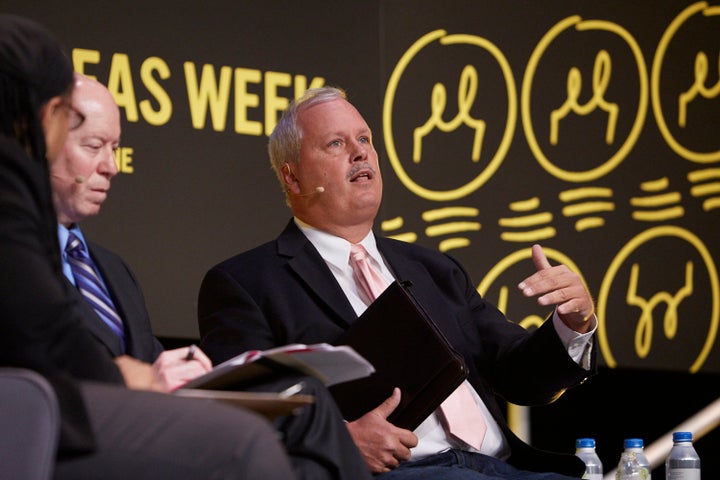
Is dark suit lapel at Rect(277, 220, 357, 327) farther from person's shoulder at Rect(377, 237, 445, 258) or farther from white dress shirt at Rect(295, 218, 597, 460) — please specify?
person's shoulder at Rect(377, 237, 445, 258)

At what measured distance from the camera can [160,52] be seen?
3.97 meters

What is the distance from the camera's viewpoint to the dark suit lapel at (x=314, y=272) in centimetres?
301

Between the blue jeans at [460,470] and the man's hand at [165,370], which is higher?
the man's hand at [165,370]

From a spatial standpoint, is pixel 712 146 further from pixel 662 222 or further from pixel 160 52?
pixel 160 52

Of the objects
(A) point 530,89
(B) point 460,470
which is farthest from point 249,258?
(A) point 530,89

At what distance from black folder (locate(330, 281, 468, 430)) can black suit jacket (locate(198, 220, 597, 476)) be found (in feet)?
0.14

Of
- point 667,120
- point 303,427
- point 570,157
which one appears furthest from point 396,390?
point 667,120

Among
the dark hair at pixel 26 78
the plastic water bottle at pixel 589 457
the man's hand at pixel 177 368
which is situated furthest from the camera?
the plastic water bottle at pixel 589 457

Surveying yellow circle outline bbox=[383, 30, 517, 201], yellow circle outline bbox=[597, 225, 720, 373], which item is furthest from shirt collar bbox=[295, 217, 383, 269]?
yellow circle outline bbox=[597, 225, 720, 373]

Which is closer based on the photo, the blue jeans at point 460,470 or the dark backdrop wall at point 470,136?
the blue jeans at point 460,470

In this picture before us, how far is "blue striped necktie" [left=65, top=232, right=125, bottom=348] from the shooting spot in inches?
96.7

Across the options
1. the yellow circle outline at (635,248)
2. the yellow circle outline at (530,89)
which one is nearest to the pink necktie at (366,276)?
the yellow circle outline at (530,89)

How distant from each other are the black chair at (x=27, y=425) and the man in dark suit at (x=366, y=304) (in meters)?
1.18

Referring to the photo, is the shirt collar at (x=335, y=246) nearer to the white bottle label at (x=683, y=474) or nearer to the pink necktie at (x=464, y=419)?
the pink necktie at (x=464, y=419)
